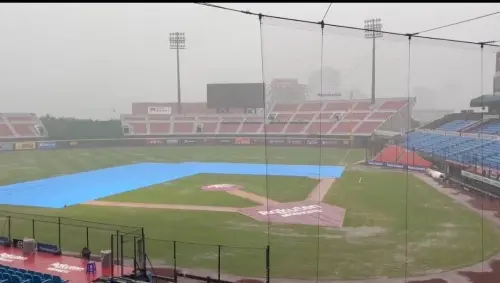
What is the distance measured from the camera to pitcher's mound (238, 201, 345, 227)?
16319 millimetres

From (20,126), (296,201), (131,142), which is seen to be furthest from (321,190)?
(20,126)

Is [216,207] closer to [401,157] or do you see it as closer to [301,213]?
[301,213]

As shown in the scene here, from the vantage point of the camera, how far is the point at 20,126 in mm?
51906

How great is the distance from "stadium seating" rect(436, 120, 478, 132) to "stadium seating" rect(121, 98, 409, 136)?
306 cm

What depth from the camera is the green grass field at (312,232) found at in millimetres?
11969

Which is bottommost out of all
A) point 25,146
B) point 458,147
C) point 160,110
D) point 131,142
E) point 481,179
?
point 25,146

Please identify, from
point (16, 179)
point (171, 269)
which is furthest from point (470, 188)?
point (16, 179)

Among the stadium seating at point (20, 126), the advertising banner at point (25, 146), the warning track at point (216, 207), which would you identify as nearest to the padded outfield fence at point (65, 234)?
the warning track at point (216, 207)

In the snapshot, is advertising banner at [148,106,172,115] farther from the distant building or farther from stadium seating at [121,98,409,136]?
the distant building

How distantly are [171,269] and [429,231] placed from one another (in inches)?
346

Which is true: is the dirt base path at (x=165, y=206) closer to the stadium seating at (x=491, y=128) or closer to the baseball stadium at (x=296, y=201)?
the baseball stadium at (x=296, y=201)

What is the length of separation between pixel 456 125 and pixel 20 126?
46.8 metres

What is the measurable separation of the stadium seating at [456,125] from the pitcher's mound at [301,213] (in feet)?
33.9

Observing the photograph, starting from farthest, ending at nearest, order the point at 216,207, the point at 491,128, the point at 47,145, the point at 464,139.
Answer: the point at 47,145
the point at 464,139
the point at 491,128
the point at 216,207
